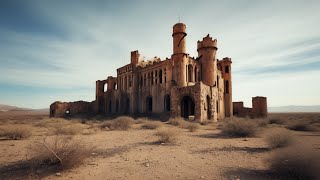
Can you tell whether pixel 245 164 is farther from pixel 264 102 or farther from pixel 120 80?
pixel 120 80

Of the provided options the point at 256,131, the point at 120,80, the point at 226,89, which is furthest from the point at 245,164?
the point at 120,80

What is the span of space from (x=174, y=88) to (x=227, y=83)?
1610 centimetres

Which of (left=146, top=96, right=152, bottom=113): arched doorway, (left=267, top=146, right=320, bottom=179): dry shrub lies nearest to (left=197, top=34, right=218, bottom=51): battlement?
(left=146, top=96, right=152, bottom=113): arched doorway

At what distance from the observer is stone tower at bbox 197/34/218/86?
1164 inches

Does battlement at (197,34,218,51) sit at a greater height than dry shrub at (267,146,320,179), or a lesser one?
greater

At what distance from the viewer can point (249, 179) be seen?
15.9 feet

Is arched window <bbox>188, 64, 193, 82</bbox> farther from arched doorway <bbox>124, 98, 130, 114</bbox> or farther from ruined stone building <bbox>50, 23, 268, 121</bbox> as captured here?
arched doorway <bbox>124, 98, 130, 114</bbox>

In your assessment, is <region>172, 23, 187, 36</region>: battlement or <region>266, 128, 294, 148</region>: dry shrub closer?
<region>266, 128, 294, 148</region>: dry shrub

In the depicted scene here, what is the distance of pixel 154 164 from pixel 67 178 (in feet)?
7.92

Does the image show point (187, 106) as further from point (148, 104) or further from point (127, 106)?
point (127, 106)

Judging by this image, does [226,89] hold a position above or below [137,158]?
above

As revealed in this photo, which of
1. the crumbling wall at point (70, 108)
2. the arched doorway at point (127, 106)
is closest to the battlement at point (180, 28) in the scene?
the arched doorway at point (127, 106)

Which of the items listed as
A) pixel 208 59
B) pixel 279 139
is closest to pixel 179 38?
pixel 208 59

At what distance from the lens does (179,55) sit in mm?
26906
